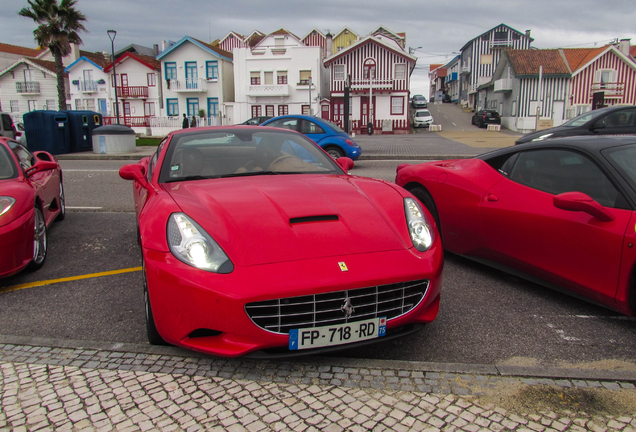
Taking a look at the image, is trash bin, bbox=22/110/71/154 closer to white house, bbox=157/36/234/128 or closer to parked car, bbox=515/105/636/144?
parked car, bbox=515/105/636/144

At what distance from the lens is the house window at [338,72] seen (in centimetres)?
4291

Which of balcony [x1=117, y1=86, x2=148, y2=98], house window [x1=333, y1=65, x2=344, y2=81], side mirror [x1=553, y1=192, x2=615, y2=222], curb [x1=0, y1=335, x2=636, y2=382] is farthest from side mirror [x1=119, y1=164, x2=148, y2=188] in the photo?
balcony [x1=117, y1=86, x2=148, y2=98]

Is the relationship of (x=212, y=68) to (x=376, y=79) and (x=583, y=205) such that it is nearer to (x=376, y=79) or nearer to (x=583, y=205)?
(x=376, y=79)

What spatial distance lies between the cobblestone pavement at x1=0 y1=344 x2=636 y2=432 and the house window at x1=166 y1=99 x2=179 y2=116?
153 ft

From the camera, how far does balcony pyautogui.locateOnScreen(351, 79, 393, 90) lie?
4200 cm

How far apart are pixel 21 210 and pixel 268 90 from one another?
39.9 m

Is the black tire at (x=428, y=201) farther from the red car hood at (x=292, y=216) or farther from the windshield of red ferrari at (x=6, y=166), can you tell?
the windshield of red ferrari at (x=6, y=166)

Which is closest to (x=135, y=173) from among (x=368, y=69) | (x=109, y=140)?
(x=109, y=140)

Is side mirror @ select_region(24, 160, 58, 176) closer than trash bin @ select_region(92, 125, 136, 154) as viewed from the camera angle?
Yes

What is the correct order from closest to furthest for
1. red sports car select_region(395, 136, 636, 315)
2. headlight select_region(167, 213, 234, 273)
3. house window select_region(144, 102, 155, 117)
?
headlight select_region(167, 213, 234, 273), red sports car select_region(395, 136, 636, 315), house window select_region(144, 102, 155, 117)

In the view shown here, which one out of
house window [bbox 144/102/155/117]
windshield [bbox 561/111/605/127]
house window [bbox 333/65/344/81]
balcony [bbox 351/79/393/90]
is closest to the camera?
windshield [bbox 561/111/605/127]

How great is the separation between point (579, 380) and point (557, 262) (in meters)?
1.14

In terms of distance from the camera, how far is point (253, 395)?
253 cm

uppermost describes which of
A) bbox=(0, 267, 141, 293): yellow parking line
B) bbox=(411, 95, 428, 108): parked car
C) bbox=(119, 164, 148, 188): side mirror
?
bbox=(411, 95, 428, 108): parked car
